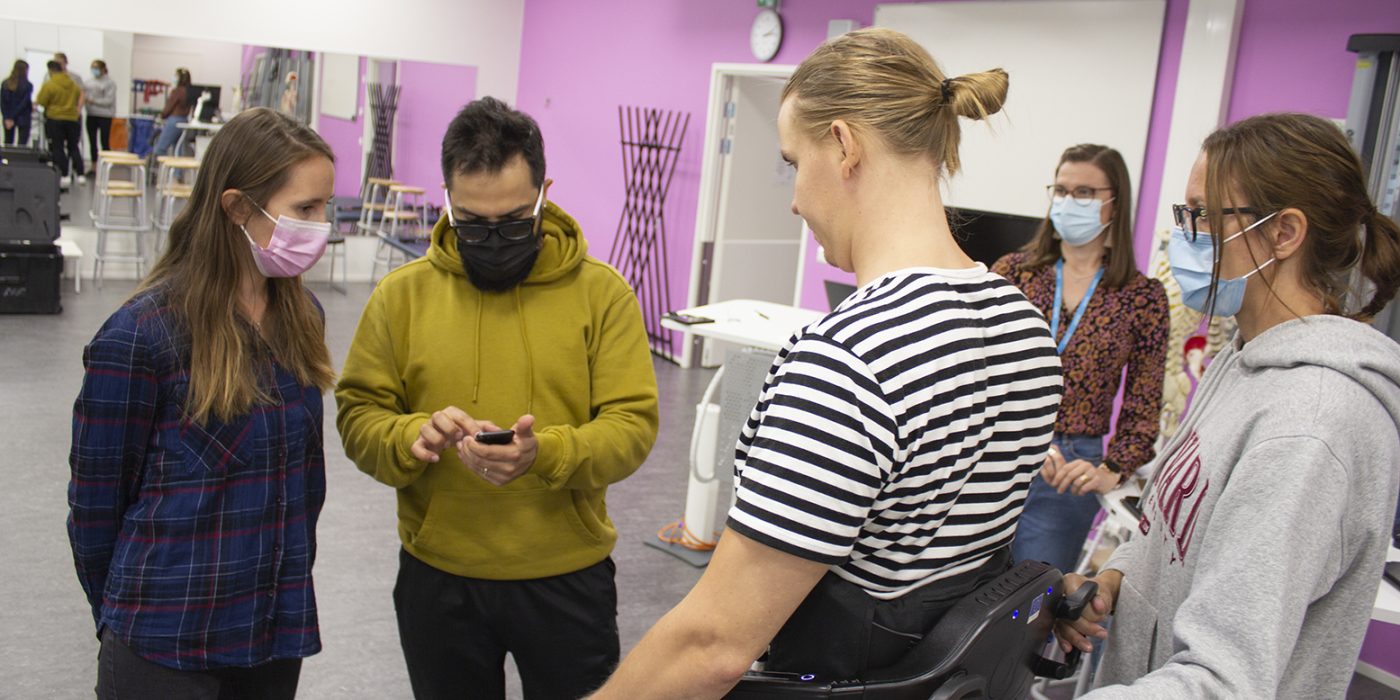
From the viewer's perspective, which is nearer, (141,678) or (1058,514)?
(141,678)

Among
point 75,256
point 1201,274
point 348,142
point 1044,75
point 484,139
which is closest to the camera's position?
point 1201,274

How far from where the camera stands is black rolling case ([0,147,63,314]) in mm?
6887

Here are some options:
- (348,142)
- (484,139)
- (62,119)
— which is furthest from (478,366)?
(348,142)

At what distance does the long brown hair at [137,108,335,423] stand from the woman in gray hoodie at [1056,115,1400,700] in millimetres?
1228

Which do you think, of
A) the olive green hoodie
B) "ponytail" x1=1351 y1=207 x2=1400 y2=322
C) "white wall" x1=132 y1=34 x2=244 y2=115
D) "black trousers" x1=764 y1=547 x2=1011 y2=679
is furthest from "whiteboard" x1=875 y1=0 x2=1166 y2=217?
"white wall" x1=132 y1=34 x2=244 y2=115

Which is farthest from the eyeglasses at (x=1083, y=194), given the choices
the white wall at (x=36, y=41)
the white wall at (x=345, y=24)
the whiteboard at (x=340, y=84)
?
the whiteboard at (x=340, y=84)

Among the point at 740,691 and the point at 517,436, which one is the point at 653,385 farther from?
the point at 740,691

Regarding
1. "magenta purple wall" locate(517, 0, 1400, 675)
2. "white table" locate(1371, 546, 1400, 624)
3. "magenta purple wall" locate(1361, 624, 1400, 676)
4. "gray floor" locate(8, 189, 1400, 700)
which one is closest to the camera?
"white table" locate(1371, 546, 1400, 624)

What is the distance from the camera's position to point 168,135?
9.09 m

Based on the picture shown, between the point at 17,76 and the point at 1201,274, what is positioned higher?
the point at 17,76

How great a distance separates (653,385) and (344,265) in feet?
25.4

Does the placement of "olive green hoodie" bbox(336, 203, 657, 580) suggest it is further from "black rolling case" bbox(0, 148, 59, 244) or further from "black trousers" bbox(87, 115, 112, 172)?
"black trousers" bbox(87, 115, 112, 172)

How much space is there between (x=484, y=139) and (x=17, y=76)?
829 cm

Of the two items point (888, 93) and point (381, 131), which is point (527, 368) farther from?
point (381, 131)
